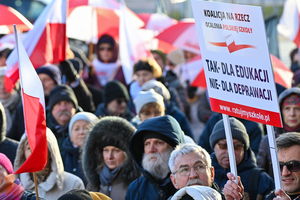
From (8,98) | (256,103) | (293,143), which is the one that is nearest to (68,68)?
(8,98)

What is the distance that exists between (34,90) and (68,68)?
582 cm

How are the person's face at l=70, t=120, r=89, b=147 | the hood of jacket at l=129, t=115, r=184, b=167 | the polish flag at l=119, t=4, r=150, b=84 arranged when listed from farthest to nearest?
the polish flag at l=119, t=4, r=150, b=84 < the person's face at l=70, t=120, r=89, b=147 < the hood of jacket at l=129, t=115, r=184, b=167

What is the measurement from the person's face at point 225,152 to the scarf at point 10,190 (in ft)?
5.93

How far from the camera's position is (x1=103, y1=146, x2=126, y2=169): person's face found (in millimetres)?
9094

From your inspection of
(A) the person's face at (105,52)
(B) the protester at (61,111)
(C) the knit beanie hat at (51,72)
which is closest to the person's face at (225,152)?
(B) the protester at (61,111)

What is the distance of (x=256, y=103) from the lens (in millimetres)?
6613

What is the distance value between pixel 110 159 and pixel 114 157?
4cm

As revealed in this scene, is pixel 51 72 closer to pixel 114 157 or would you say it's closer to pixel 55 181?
pixel 114 157

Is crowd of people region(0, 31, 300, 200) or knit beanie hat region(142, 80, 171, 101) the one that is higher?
crowd of people region(0, 31, 300, 200)

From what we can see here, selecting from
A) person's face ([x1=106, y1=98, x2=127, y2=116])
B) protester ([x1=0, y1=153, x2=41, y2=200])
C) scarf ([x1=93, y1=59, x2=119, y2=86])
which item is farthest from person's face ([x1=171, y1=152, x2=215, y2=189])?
scarf ([x1=93, y1=59, x2=119, y2=86])

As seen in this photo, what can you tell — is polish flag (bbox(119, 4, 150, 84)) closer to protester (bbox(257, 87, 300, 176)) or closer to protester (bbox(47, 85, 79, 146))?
protester (bbox(47, 85, 79, 146))

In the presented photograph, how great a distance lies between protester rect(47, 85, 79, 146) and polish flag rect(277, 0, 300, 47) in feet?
12.8

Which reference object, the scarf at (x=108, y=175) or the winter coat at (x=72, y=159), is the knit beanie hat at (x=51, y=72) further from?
the scarf at (x=108, y=175)

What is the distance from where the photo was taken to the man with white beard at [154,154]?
8.23m
